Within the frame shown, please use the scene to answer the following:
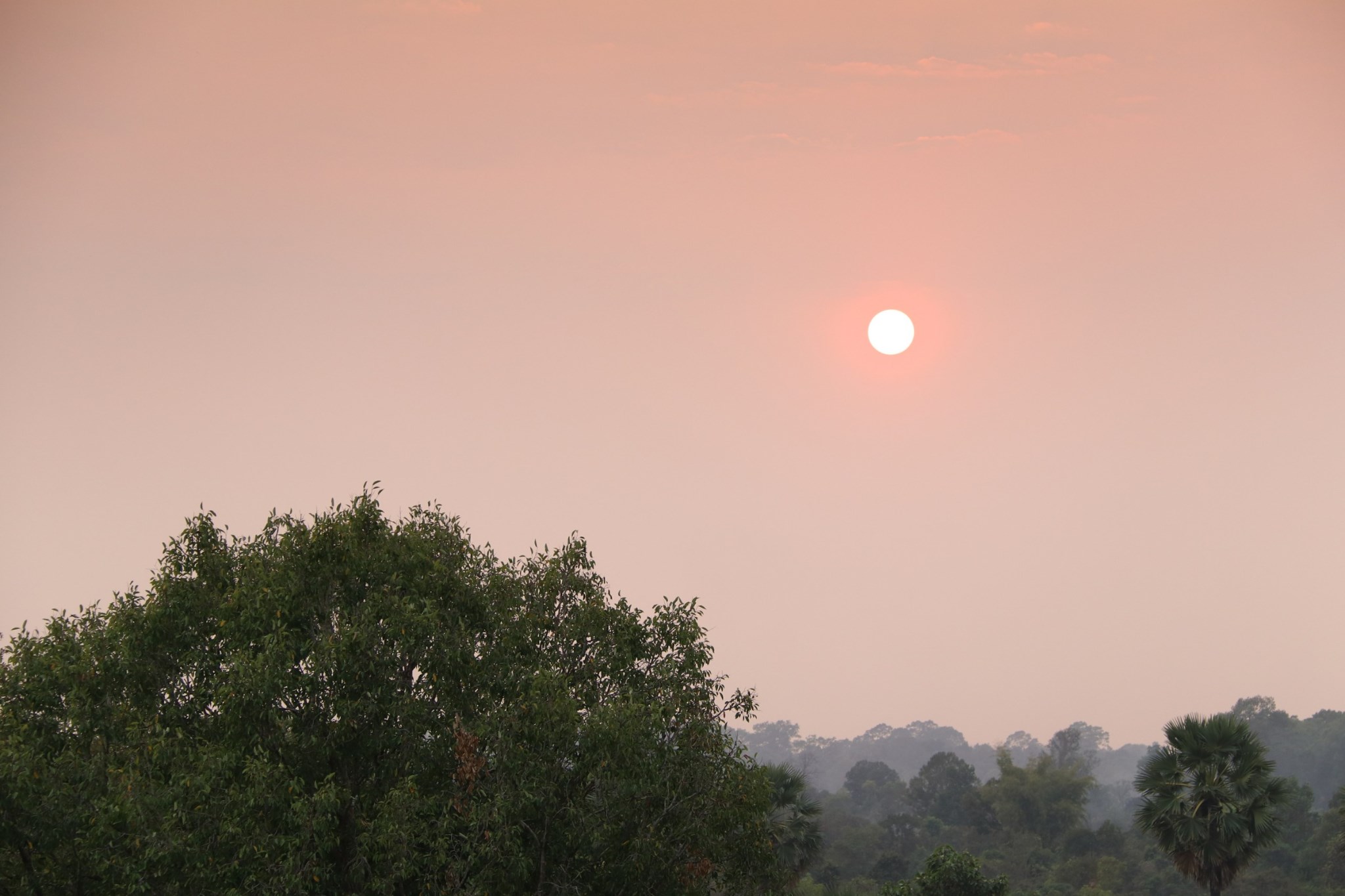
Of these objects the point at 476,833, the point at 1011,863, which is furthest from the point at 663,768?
the point at 1011,863

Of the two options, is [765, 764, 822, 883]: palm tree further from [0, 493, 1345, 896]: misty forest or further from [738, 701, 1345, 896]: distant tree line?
[0, 493, 1345, 896]: misty forest

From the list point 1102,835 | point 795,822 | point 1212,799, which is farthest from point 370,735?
point 1102,835

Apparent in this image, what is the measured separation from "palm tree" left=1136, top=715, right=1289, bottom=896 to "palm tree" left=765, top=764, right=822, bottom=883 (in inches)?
490

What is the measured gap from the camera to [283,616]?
21.2 metres

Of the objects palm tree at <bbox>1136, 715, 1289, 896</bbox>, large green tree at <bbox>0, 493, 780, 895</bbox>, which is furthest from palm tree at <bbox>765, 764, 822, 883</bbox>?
large green tree at <bbox>0, 493, 780, 895</bbox>

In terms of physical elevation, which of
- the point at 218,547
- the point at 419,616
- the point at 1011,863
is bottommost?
the point at 1011,863

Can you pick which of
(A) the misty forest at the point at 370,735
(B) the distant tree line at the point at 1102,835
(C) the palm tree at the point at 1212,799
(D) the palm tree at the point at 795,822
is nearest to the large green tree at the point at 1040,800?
(B) the distant tree line at the point at 1102,835

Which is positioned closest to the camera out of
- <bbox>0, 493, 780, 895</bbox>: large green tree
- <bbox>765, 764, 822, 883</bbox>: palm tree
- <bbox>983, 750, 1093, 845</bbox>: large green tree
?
<bbox>0, 493, 780, 895</bbox>: large green tree

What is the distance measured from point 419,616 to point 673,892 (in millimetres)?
7192

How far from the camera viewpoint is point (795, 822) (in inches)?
1630

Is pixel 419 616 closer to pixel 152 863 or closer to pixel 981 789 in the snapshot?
pixel 152 863

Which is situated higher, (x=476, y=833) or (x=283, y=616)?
(x=283, y=616)

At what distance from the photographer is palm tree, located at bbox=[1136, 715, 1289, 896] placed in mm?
30000

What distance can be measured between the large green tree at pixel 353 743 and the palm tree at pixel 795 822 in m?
17.0
